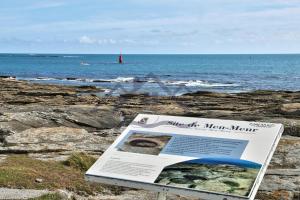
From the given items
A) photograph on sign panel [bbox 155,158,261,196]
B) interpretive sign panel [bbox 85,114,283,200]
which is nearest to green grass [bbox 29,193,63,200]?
interpretive sign panel [bbox 85,114,283,200]

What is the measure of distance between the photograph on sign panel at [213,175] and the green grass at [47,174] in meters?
3.41

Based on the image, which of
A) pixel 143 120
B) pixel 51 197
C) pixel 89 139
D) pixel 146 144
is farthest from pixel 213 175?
pixel 89 139

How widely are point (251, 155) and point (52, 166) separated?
17.9 feet

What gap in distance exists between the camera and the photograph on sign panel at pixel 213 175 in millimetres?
6160

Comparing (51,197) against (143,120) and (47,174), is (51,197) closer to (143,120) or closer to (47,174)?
(47,174)

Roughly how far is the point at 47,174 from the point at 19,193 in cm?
115

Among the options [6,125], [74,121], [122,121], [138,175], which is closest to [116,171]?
[138,175]

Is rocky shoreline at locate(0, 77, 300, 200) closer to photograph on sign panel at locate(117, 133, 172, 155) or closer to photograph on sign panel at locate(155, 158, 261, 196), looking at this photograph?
photograph on sign panel at locate(117, 133, 172, 155)

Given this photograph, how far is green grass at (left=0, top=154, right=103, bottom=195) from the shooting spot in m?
9.26

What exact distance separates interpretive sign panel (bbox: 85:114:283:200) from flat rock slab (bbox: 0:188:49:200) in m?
2.32

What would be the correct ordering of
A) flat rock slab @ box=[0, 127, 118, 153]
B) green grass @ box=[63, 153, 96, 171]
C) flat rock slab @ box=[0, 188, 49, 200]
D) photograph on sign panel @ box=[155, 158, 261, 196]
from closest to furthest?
1. photograph on sign panel @ box=[155, 158, 261, 196]
2. flat rock slab @ box=[0, 188, 49, 200]
3. green grass @ box=[63, 153, 96, 171]
4. flat rock slab @ box=[0, 127, 118, 153]

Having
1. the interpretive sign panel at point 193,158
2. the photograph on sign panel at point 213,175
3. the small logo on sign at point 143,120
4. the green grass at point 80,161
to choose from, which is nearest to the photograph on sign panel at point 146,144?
the interpretive sign panel at point 193,158

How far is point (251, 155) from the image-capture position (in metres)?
6.52

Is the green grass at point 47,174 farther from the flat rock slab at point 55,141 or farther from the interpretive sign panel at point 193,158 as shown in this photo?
the interpretive sign panel at point 193,158
